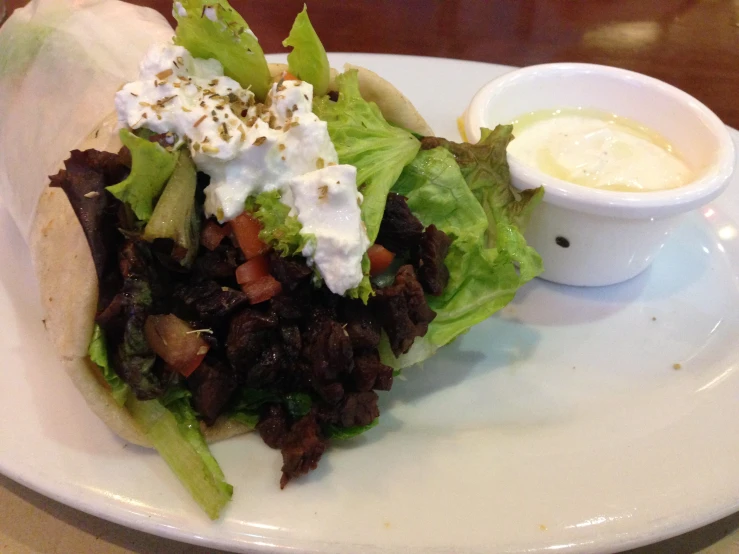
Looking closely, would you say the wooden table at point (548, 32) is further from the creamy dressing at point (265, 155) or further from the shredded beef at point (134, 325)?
the shredded beef at point (134, 325)

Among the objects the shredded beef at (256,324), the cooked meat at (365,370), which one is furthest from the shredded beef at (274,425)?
the cooked meat at (365,370)

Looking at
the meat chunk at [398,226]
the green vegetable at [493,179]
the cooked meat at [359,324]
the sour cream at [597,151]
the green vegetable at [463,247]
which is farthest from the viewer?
the sour cream at [597,151]

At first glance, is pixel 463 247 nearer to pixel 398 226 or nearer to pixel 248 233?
pixel 398 226

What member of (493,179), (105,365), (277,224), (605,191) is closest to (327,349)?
(277,224)

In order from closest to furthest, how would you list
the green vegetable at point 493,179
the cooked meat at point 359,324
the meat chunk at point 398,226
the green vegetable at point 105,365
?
the green vegetable at point 105,365 → the cooked meat at point 359,324 → the meat chunk at point 398,226 → the green vegetable at point 493,179

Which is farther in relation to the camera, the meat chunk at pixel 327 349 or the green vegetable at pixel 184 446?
the meat chunk at pixel 327 349

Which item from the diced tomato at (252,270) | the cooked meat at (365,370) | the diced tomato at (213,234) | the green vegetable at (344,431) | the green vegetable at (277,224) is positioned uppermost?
the green vegetable at (277,224)

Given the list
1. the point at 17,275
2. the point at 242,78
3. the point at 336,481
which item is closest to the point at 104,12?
the point at 242,78
